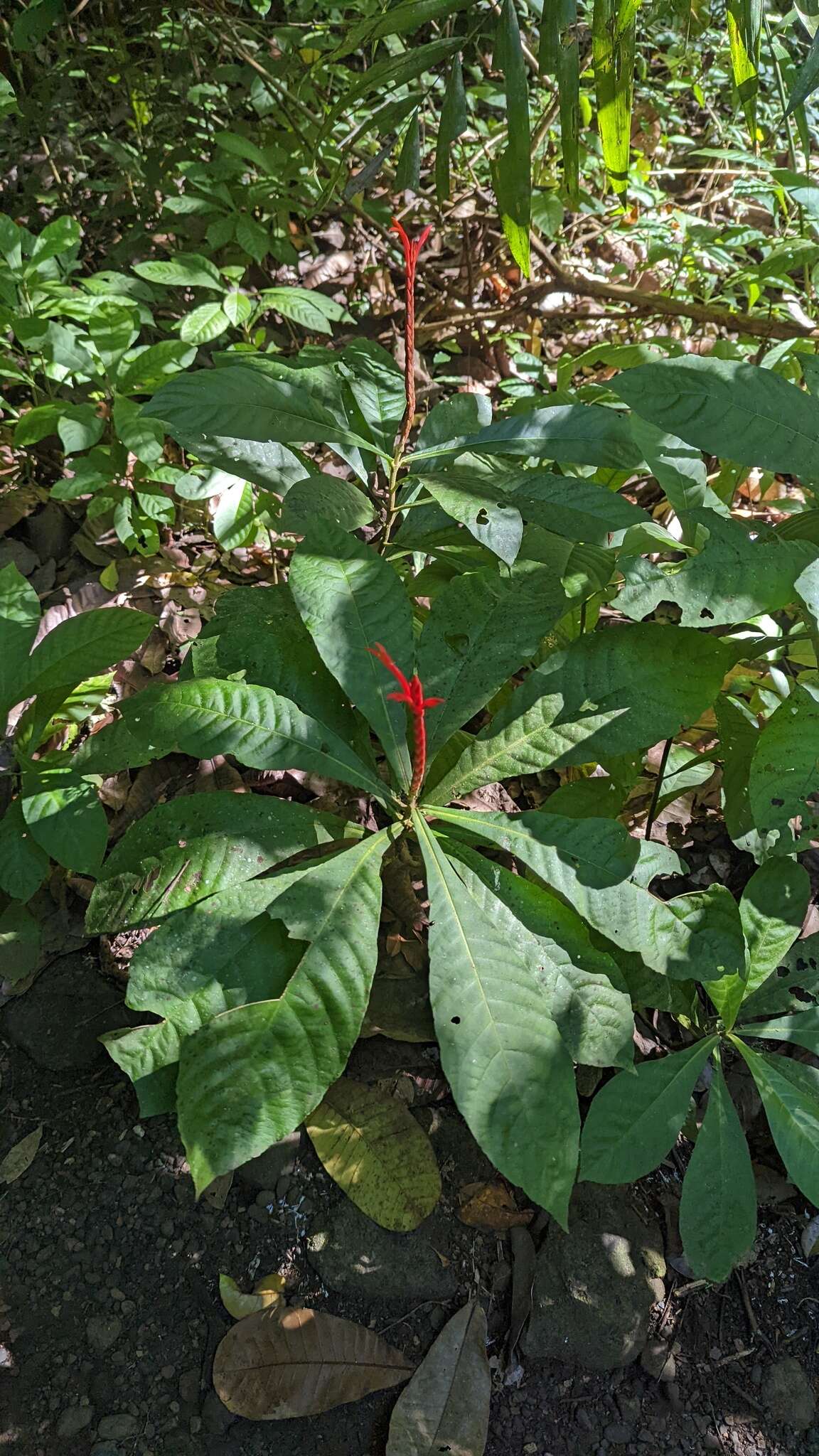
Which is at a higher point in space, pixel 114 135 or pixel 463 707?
pixel 114 135

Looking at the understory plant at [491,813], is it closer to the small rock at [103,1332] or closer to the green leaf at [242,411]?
the green leaf at [242,411]

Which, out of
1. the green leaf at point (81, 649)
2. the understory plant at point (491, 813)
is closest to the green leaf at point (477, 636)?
the understory plant at point (491, 813)

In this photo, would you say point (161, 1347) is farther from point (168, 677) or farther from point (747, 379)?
point (747, 379)

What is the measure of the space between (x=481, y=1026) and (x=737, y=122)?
4.27 m

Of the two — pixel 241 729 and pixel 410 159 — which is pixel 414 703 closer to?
pixel 241 729

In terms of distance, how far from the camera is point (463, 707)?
1.65m

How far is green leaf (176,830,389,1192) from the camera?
131 cm

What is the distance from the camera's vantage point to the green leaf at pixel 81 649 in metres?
1.85

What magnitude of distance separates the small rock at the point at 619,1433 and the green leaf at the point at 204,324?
2.54 meters

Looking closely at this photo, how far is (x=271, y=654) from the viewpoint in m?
1.68

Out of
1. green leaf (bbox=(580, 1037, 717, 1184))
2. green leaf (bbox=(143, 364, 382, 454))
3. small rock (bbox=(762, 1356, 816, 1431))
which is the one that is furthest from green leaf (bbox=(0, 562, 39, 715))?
small rock (bbox=(762, 1356, 816, 1431))

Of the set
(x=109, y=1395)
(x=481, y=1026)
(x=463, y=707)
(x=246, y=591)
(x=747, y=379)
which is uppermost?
(x=747, y=379)

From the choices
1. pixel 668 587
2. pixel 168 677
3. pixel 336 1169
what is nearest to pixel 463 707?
pixel 668 587

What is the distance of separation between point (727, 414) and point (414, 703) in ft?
2.44
